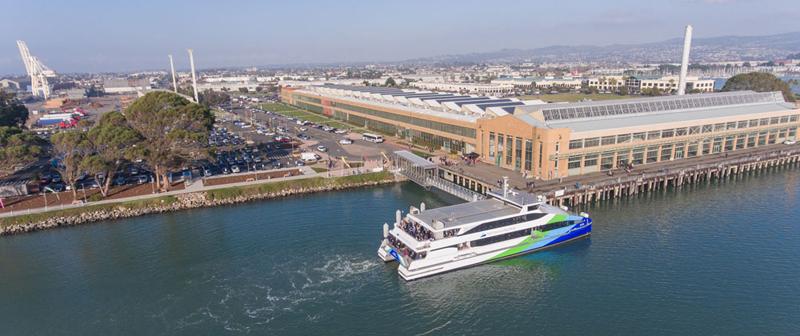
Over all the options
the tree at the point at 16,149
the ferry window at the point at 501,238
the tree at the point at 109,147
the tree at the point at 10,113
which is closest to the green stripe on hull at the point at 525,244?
the ferry window at the point at 501,238

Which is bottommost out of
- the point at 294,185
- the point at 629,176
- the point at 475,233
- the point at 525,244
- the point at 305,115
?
the point at 525,244

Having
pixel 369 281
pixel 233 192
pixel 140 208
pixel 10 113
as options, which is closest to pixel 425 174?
pixel 233 192

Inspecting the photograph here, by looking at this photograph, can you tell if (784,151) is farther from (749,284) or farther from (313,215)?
(313,215)

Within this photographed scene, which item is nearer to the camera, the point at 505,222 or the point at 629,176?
the point at 505,222

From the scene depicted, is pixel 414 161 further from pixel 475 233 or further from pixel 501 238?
pixel 475 233

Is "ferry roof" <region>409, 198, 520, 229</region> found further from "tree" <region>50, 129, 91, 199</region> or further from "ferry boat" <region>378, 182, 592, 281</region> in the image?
"tree" <region>50, 129, 91, 199</region>

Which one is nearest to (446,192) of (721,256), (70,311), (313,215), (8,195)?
(313,215)

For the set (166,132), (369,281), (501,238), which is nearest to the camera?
(369,281)
